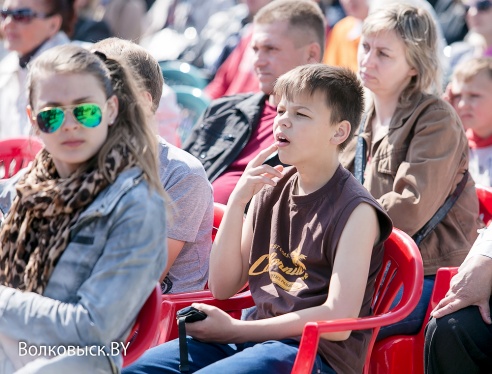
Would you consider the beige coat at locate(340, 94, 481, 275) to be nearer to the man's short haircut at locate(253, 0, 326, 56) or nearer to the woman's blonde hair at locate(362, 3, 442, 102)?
the woman's blonde hair at locate(362, 3, 442, 102)

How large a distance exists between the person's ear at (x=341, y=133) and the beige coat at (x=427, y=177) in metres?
0.62

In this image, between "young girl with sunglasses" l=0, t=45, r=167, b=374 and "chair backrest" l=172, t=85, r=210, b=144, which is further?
"chair backrest" l=172, t=85, r=210, b=144

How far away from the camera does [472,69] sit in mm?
4961

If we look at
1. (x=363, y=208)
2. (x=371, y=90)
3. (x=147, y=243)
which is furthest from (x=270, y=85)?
(x=147, y=243)

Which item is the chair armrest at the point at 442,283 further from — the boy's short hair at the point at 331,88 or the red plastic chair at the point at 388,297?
the boy's short hair at the point at 331,88

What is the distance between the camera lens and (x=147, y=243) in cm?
242

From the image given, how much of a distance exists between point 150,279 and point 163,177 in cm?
92

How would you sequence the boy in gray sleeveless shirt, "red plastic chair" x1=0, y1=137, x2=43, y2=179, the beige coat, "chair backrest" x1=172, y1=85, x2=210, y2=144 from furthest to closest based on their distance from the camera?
"chair backrest" x1=172, y1=85, x2=210, y2=144 → "red plastic chair" x1=0, y1=137, x2=43, y2=179 → the beige coat → the boy in gray sleeveless shirt

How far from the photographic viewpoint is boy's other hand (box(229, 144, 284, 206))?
3027 mm

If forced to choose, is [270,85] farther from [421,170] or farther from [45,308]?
[45,308]

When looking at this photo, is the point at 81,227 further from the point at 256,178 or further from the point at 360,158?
the point at 360,158

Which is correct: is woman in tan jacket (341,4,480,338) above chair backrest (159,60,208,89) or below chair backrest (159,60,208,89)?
above

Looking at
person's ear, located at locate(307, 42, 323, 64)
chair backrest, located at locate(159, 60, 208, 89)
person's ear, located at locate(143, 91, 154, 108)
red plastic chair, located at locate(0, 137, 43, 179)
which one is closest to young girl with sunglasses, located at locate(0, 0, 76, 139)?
chair backrest, located at locate(159, 60, 208, 89)

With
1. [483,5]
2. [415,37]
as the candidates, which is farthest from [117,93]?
[483,5]
